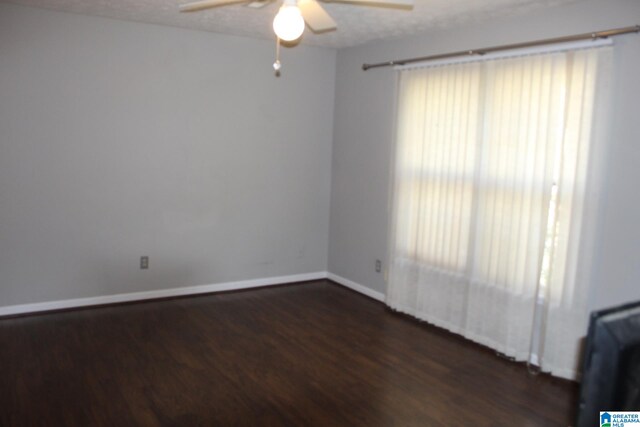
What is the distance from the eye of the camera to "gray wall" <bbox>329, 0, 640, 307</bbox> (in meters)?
2.84

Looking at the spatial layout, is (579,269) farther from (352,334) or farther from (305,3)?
(305,3)

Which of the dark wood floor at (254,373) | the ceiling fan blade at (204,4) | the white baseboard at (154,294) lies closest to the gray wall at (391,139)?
the white baseboard at (154,294)

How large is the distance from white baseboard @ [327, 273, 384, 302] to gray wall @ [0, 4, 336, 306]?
0.27 m

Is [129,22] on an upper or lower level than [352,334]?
upper

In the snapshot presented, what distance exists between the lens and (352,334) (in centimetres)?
388

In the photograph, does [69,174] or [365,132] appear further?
[365,132]

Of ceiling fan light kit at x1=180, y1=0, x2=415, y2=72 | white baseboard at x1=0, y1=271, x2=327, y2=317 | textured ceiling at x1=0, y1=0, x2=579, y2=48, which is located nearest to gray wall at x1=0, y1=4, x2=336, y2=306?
white baseboard at x1=0, y1=271, x2=327, y2=317

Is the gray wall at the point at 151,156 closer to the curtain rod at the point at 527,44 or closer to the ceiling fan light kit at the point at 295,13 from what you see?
the curtain rod at the point at 527,44

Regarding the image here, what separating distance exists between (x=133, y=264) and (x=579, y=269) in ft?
11.6

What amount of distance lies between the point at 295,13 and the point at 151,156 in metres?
2.59

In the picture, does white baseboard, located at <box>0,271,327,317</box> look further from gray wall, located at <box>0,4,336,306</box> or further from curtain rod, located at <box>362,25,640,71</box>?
curtain rod, located at <box>362,25,640,71</box>

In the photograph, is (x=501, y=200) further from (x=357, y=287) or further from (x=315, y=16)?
(x=357, y=287)

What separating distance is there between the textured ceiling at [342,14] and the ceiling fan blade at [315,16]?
19.2 inches

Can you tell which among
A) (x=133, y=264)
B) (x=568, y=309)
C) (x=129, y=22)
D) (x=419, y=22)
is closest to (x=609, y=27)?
(x=419, y=22)
